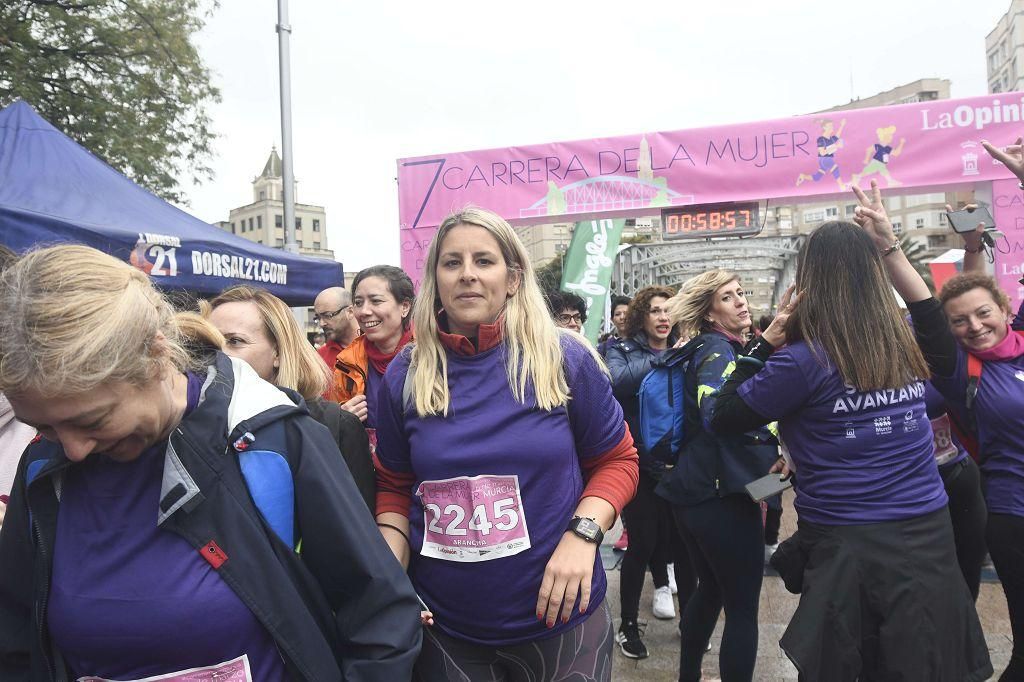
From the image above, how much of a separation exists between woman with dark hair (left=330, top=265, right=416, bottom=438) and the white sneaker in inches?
88.0

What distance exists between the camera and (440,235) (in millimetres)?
2004

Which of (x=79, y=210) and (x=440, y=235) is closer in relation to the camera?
(x=440, y=235)

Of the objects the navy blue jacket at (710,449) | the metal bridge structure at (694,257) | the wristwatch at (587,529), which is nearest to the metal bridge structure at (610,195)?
the navy blue jacket at (710,449)

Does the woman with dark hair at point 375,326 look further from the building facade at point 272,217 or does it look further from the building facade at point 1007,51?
the building facade at point 272,217

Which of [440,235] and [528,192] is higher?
[528,192]

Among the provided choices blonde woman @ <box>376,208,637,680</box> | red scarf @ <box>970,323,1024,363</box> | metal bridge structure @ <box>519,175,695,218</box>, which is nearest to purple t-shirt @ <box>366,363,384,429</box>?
blonde woman @ <box>376,208,637,680</box>

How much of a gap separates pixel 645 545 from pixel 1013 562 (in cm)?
178

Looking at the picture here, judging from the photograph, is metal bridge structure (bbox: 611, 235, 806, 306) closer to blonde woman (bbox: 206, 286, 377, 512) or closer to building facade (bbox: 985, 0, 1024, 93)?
blonde woman (bbox: 206, 286, 377, 512)

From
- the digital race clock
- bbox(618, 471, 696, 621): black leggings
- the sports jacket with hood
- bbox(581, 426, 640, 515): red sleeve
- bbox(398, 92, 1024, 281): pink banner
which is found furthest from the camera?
the digital race clock

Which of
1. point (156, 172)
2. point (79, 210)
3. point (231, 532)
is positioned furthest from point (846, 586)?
point (156, 172)

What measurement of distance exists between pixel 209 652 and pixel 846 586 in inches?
69.0

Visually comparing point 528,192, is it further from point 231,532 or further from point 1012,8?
point 1012,8

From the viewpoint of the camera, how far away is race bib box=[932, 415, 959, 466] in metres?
3.20

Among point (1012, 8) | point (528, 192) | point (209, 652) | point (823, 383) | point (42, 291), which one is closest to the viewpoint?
point (42, 291)
